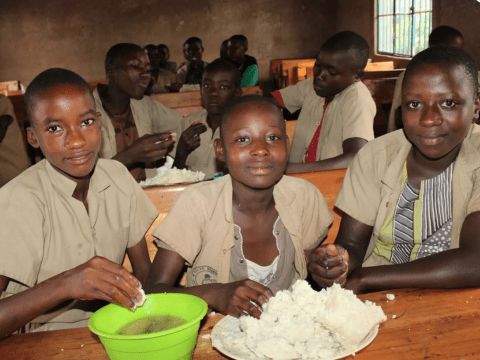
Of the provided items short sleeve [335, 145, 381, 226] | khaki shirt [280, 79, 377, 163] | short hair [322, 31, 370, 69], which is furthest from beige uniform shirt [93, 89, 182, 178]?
short sleeve [335, 145, 381, 226]

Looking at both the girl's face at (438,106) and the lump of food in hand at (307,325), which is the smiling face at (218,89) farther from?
the lump of food in hand at (307,325)

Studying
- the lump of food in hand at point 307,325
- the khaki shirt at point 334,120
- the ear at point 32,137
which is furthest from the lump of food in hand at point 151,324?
the khaki shirt at point 334,120

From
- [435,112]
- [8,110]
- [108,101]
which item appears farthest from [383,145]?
[8,110]

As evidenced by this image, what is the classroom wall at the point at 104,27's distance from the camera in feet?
39.9

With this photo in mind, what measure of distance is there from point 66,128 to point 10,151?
8.49 ft

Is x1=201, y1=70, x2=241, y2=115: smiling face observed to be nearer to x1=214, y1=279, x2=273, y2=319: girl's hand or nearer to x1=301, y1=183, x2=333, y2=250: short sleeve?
x1=301, y1=183, x2=333, y2=250: short sleeve

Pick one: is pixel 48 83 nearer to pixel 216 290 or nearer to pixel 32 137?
pixel 32 137

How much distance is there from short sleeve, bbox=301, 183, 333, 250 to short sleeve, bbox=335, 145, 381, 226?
7 centimetres

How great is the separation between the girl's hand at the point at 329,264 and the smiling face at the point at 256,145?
15.8 inches

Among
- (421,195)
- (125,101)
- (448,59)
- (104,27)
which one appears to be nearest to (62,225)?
(421,195)

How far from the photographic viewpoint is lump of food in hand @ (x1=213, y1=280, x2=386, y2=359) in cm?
103

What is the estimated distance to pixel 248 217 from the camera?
1.80 m

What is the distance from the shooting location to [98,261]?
1136mm

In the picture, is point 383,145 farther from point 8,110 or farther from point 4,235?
point 8,110
